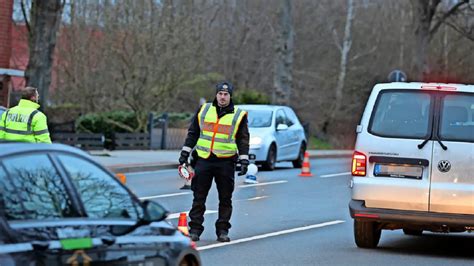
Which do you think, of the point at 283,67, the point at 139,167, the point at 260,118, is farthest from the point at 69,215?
the point at 283,67

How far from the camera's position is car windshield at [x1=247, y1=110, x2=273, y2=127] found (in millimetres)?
28020

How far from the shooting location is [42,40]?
28.2 m

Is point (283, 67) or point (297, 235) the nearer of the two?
point (297, 235)

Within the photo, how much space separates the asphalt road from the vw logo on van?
3.25 ft

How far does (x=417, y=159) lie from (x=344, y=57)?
46.9m

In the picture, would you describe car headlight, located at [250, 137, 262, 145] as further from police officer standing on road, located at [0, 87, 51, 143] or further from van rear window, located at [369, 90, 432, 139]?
van rear window, located at [369, 90, 432, 139]

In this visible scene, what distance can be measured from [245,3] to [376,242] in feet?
141

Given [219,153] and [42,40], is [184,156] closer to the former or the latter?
[219,153]

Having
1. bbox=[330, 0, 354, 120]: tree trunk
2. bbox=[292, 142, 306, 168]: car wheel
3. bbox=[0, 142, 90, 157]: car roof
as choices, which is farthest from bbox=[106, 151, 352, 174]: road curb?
bbox=[330, 0, 354, 120]: tree trunk

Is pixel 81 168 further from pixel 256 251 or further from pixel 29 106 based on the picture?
pixel 29 106

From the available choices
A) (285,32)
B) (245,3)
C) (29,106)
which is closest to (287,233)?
(29,106)

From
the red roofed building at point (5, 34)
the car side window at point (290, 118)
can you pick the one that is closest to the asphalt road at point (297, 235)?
the car side window at point (290, 118)

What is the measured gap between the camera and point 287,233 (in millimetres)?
14719

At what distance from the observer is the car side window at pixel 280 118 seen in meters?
28.4
